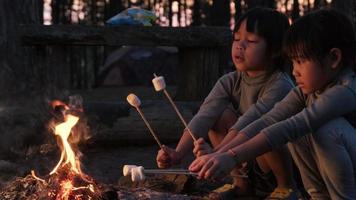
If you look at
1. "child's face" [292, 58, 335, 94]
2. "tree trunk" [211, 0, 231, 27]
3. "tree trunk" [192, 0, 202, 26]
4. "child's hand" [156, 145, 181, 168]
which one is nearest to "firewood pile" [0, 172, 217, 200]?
"child's hand" [156, 145, 181, 168]

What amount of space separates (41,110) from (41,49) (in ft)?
2.49

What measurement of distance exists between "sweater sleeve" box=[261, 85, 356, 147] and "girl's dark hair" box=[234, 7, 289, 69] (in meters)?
0.83

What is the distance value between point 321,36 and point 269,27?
2.44 ft

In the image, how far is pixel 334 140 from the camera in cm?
331

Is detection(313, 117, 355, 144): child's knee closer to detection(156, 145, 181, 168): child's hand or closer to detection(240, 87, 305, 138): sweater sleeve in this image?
detection(240, 87, 305, 138): sweater sleeve

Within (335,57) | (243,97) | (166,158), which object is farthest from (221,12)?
(335,57)

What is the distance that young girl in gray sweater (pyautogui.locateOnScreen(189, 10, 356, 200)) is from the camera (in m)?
3.30

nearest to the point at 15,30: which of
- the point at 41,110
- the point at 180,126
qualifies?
the point at 41,110

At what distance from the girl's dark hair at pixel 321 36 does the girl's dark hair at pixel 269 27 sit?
0.62 metres

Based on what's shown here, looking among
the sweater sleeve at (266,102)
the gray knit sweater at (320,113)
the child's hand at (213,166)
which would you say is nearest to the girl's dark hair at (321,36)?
the gray knit sweater at (320,113)

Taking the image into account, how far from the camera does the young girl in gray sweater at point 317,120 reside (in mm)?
3303

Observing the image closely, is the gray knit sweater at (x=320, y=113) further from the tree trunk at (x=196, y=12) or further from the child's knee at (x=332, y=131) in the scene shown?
the tree trunk at (x=196, y=12)

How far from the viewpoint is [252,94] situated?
4.25m

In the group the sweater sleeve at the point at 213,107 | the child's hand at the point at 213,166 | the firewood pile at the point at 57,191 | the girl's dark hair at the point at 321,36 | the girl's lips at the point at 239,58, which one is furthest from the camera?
the sweater sleeve at the point at 213,107
